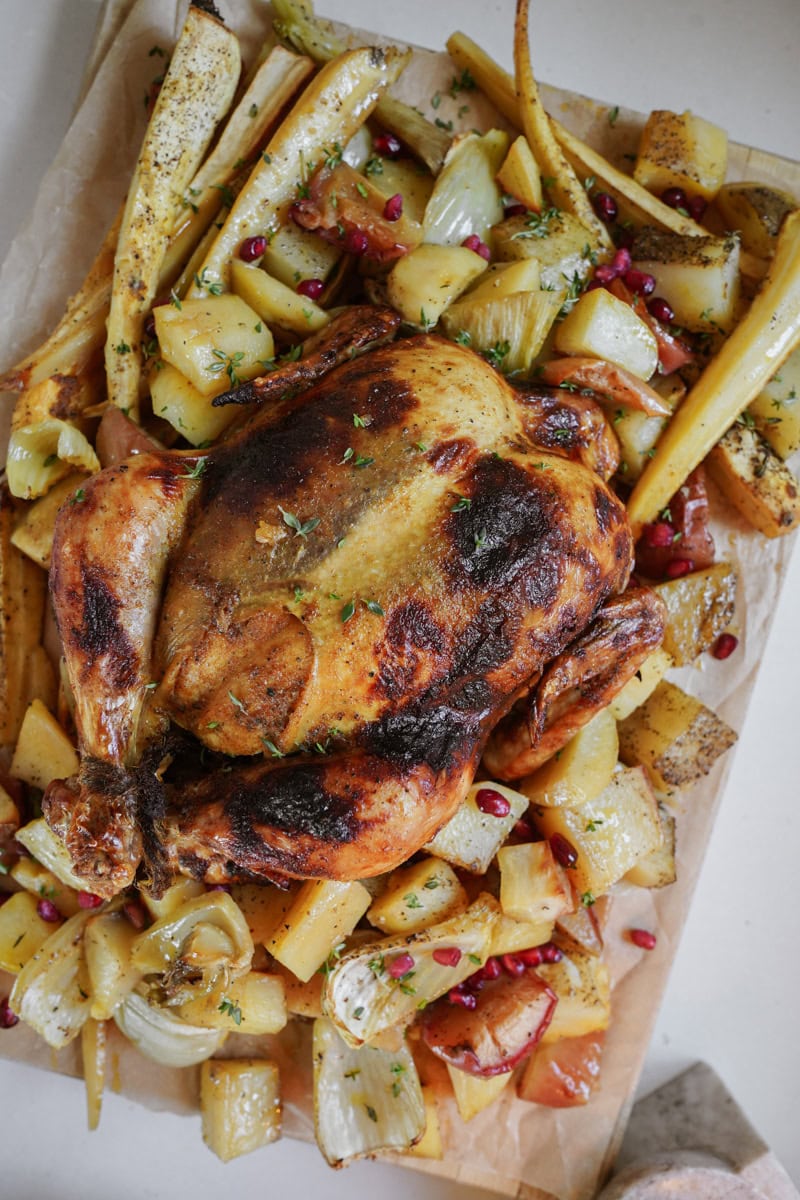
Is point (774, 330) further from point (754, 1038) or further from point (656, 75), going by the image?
point (754, 1038)

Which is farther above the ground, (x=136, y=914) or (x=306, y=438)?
(x=306, y=438)

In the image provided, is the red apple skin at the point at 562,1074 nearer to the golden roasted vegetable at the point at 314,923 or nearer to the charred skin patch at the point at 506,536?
the golden roasted vegetable at the point at 314,923

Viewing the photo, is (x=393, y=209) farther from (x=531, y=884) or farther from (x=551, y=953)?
(x=551, y=953)

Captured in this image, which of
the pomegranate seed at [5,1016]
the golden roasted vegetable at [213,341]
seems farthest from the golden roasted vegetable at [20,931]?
the golden roasted vegetable at [213,341]

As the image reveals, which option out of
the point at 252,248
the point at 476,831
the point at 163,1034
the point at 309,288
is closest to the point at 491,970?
the point at 476,831

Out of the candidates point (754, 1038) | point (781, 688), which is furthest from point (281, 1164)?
point (781, 688)
